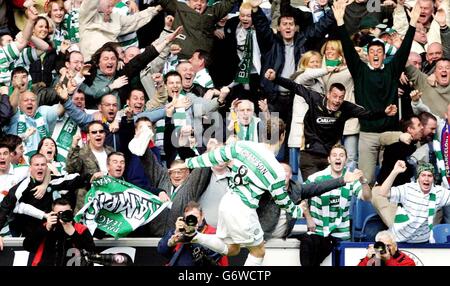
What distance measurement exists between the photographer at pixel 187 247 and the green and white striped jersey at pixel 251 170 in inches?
18.8

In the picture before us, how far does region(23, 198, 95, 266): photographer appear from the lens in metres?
17.6

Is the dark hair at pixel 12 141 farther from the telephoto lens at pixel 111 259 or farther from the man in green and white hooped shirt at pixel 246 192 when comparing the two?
the man in green and white hooped shirt at pixel 246 192

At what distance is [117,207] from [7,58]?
3.54m

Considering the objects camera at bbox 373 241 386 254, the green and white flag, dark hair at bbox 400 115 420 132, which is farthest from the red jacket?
dark hair at bbox 400 115 420 132

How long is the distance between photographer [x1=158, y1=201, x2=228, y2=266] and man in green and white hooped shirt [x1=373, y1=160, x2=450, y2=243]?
2017 millimetres

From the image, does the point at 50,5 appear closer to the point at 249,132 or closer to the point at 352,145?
the point at 249,132

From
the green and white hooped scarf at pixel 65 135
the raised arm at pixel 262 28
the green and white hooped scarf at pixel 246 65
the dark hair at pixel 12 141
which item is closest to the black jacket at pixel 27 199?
the dark hair at pixel 12 141

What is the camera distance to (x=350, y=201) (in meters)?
19.1

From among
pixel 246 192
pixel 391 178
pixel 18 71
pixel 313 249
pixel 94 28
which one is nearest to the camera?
pixel 246 192

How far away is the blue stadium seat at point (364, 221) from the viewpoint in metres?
19.3

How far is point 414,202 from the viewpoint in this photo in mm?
18953

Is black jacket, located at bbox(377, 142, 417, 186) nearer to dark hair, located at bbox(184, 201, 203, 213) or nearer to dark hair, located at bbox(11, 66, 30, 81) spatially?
dark hair, located at bbox(184, 201, 203, 213)

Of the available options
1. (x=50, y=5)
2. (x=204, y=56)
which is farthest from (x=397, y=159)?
(x=50, y=5)

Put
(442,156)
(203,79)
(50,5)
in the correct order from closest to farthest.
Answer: (442,156), (203,79), (50,5)
